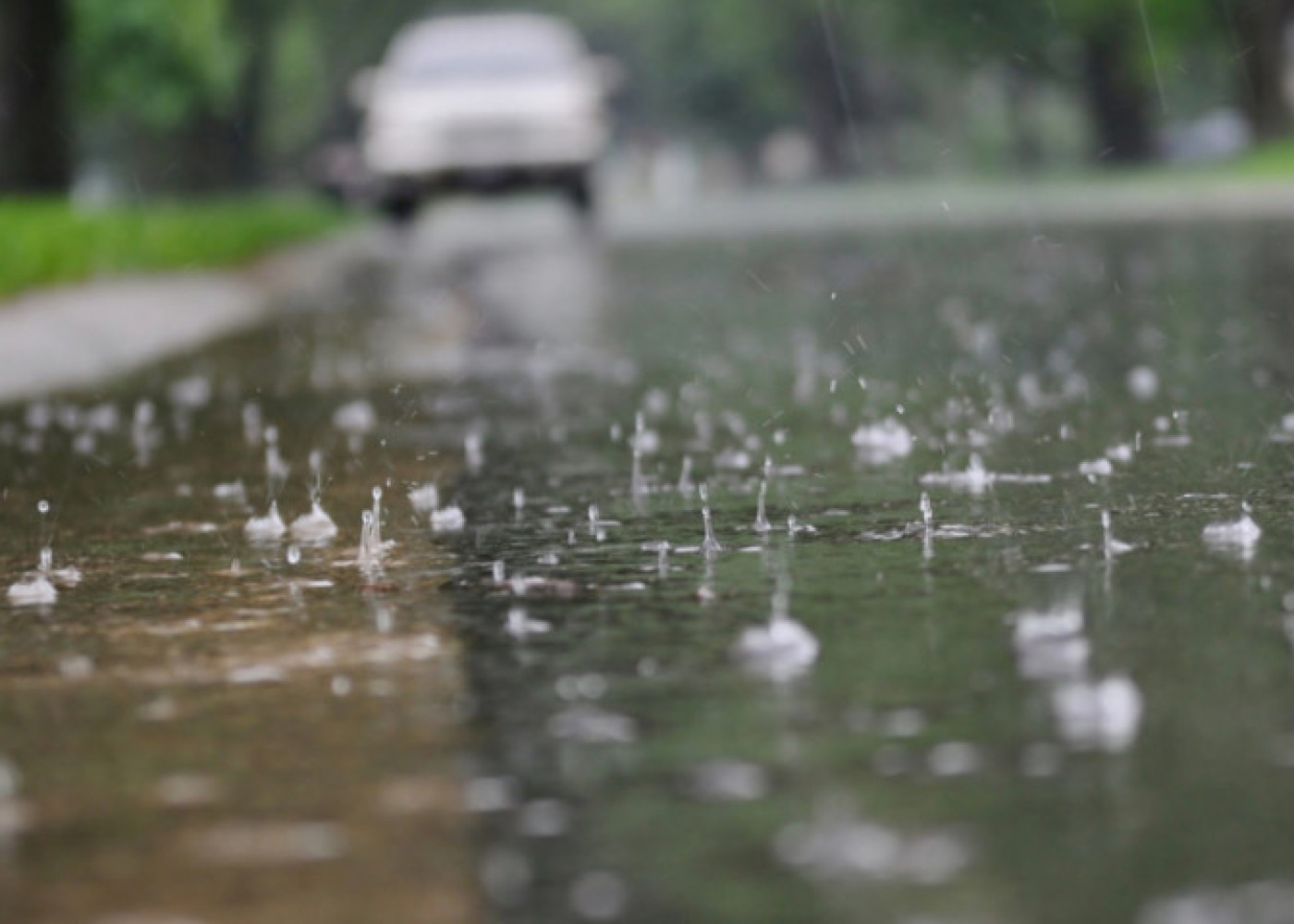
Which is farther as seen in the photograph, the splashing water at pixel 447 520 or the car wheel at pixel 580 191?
the car wheel at pixel 580 191

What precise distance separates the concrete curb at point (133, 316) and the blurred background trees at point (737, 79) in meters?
4.94

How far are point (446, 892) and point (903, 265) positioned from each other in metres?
17.8

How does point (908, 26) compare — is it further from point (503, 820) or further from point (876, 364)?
point (503, 820)

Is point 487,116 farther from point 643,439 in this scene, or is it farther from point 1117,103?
point 1117,103

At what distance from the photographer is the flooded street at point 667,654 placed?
3.28m

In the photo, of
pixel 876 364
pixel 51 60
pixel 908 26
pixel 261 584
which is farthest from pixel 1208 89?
pixel 261 584

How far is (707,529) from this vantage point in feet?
21.2

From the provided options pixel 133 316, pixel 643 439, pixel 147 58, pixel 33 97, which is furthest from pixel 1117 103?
pixel 643 439

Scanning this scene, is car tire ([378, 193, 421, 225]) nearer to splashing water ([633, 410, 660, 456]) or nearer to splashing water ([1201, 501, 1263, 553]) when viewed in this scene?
splashing water ([633, 410, 660, 456])

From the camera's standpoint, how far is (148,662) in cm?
487

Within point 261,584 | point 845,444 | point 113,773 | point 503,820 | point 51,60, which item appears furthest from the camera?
point 51,60

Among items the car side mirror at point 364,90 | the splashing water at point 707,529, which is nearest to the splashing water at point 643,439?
the splashing water at point 707,529

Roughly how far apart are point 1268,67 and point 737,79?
50037 millimetres

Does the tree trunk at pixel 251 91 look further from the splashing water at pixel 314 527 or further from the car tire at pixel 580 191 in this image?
the splashing water at pixel 314 527
